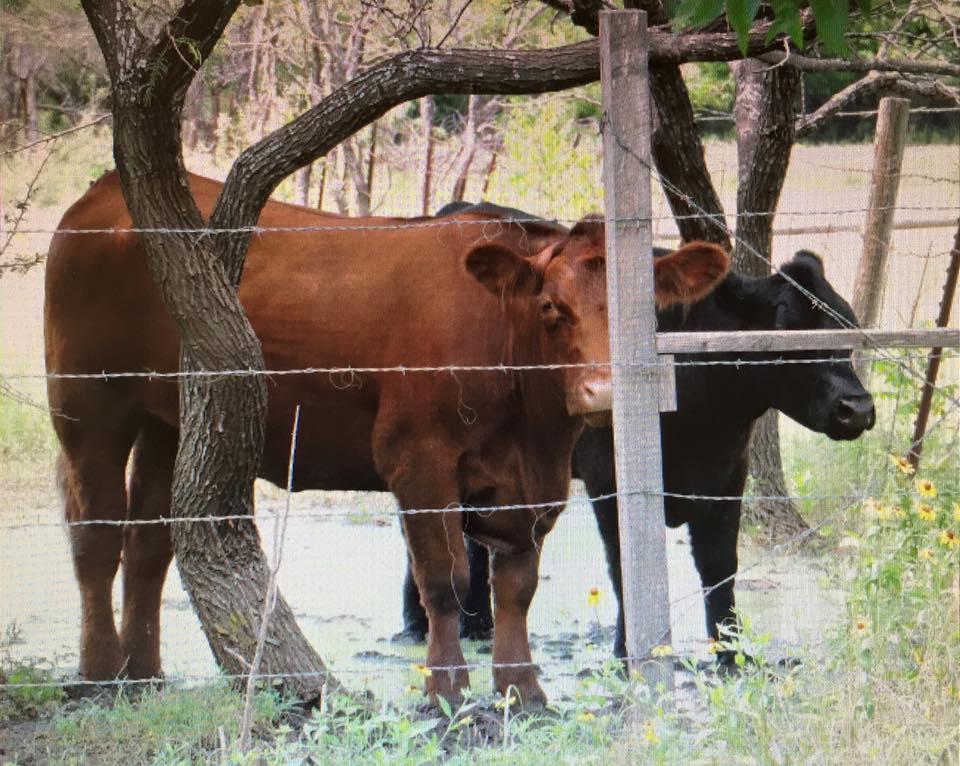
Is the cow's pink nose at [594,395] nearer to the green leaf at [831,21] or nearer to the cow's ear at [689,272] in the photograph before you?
the cow's ear at [689,272]

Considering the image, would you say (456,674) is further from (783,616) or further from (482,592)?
(783,616)

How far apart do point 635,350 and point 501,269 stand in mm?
1173

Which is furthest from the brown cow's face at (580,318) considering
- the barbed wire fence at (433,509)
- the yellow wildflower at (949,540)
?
the yellow wildflower at (949,540)

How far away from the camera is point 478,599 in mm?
7418

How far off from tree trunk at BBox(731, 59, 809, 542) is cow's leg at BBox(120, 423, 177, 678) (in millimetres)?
2968

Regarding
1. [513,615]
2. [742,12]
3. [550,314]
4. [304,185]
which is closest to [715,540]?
[513,615]

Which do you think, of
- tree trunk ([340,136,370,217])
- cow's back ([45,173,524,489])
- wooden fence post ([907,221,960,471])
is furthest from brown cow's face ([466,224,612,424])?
tree trunk ([340,136,370,217])

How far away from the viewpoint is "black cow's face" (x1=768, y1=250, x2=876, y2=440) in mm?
6453

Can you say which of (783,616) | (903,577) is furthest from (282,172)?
(783,616)

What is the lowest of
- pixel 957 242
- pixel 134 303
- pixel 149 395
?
pixel 149 395

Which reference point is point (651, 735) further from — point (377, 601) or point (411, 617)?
point (377, 601)

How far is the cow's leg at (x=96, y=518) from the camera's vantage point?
6148mm

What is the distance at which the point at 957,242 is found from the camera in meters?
8.09

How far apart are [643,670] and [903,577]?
887mm
